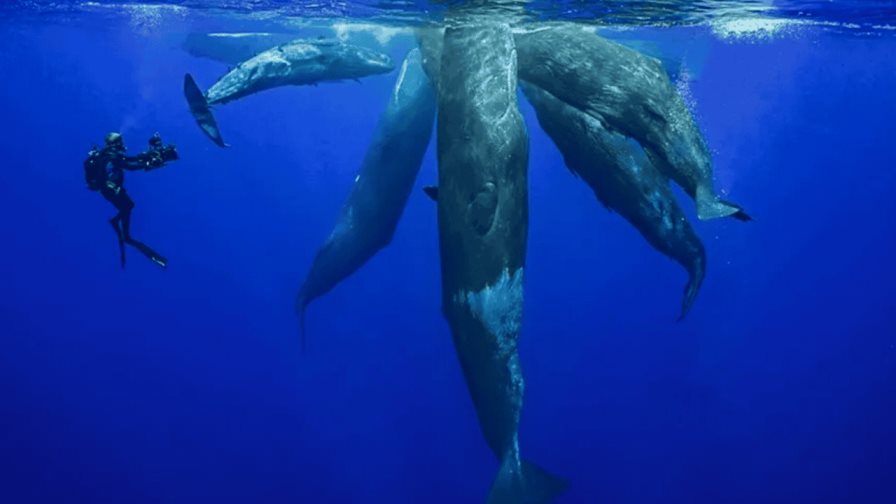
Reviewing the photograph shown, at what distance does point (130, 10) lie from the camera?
16.7 meters

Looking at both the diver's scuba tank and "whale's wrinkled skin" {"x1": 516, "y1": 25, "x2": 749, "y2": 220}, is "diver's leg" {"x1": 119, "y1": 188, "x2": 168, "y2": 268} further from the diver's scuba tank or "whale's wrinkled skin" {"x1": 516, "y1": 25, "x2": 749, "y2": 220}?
"whale's wrinkled skin" {"x1": 516, "y1": 25, "x2": 749, "y2": 220}

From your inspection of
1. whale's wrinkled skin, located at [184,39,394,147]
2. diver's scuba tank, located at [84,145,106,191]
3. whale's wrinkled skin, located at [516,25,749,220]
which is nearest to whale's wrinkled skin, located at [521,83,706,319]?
whale's wrinkled skin, located at [516,25,749,220]

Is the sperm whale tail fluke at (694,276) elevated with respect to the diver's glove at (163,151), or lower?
lower

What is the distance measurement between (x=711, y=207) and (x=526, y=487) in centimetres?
349

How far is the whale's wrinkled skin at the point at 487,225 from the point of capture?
21.8 ft

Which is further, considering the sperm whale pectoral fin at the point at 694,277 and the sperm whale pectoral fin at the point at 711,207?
the sperm whale pectoral fin at the point at 694,277

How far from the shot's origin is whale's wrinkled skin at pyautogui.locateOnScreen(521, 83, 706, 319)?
26.1 feet

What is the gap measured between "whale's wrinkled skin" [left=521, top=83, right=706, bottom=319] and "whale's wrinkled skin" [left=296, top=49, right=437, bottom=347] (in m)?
2.09

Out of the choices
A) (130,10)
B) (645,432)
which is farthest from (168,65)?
(645,432)

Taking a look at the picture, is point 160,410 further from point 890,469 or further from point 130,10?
point 890,469

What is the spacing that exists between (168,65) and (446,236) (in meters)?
27.1

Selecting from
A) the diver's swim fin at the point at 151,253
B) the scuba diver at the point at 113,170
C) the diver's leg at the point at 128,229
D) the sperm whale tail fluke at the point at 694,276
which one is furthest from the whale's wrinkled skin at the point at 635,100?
the diver's leg at the point at 128,229

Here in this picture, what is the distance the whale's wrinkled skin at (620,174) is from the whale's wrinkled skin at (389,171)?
6.87ft

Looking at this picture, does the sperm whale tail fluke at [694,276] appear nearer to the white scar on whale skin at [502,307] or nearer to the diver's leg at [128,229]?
the white scar on whale skin at [502,307]
